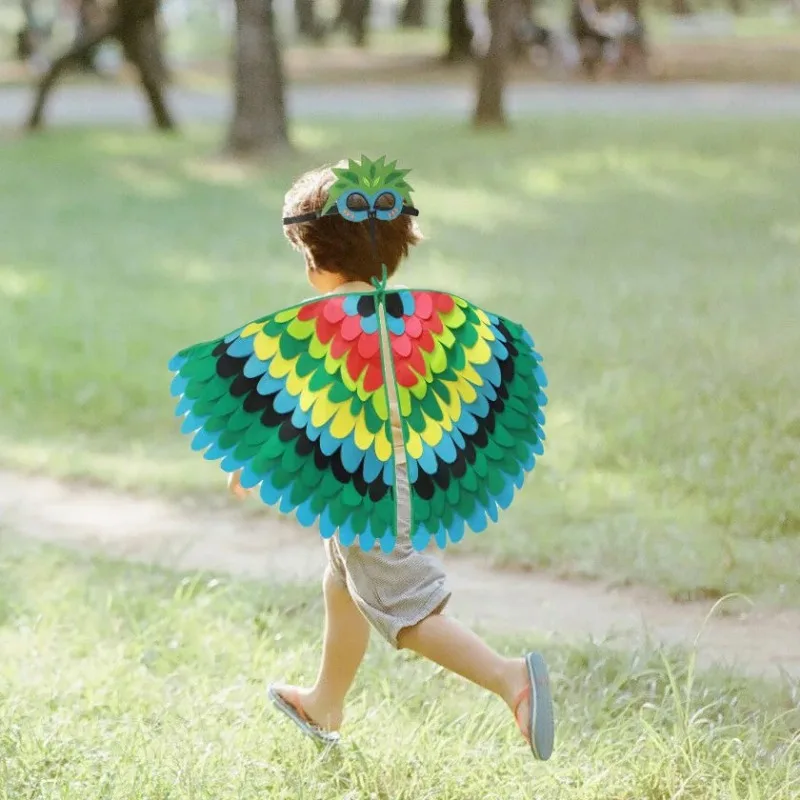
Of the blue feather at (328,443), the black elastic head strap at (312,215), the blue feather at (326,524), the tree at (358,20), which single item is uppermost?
the black elastic head strap at (312,215)

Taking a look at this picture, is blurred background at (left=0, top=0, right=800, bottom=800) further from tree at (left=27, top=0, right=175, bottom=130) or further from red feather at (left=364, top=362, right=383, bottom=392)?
red feather at (left=364, top=362, right=383, bottom=392)

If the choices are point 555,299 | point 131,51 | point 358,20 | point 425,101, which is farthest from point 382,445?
point 358,20

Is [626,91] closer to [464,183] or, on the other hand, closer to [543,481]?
[464,183]

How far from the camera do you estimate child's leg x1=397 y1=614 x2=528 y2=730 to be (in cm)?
317

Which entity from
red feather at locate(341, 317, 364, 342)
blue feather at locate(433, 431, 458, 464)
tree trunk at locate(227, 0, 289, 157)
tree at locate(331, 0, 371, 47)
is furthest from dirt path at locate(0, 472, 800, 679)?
tree at locate(331, 0, 371, 47)

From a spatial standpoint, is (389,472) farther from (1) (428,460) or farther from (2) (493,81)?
(2) (493,81)

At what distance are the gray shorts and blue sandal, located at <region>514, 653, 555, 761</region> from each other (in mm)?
265

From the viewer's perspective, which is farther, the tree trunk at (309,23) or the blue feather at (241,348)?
the tree trunk at (309,23)

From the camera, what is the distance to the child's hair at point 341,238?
329 cm

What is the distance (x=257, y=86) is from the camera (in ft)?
53.9

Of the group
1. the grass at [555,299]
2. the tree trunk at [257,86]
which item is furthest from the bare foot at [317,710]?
the tree trunk at [257,86]

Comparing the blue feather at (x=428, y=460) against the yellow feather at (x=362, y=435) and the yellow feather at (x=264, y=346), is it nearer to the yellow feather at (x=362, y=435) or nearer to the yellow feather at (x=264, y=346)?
the yellow feather at (x=362, y=435)

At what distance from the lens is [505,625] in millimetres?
4883

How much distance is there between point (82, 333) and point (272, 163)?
7.72 meters
